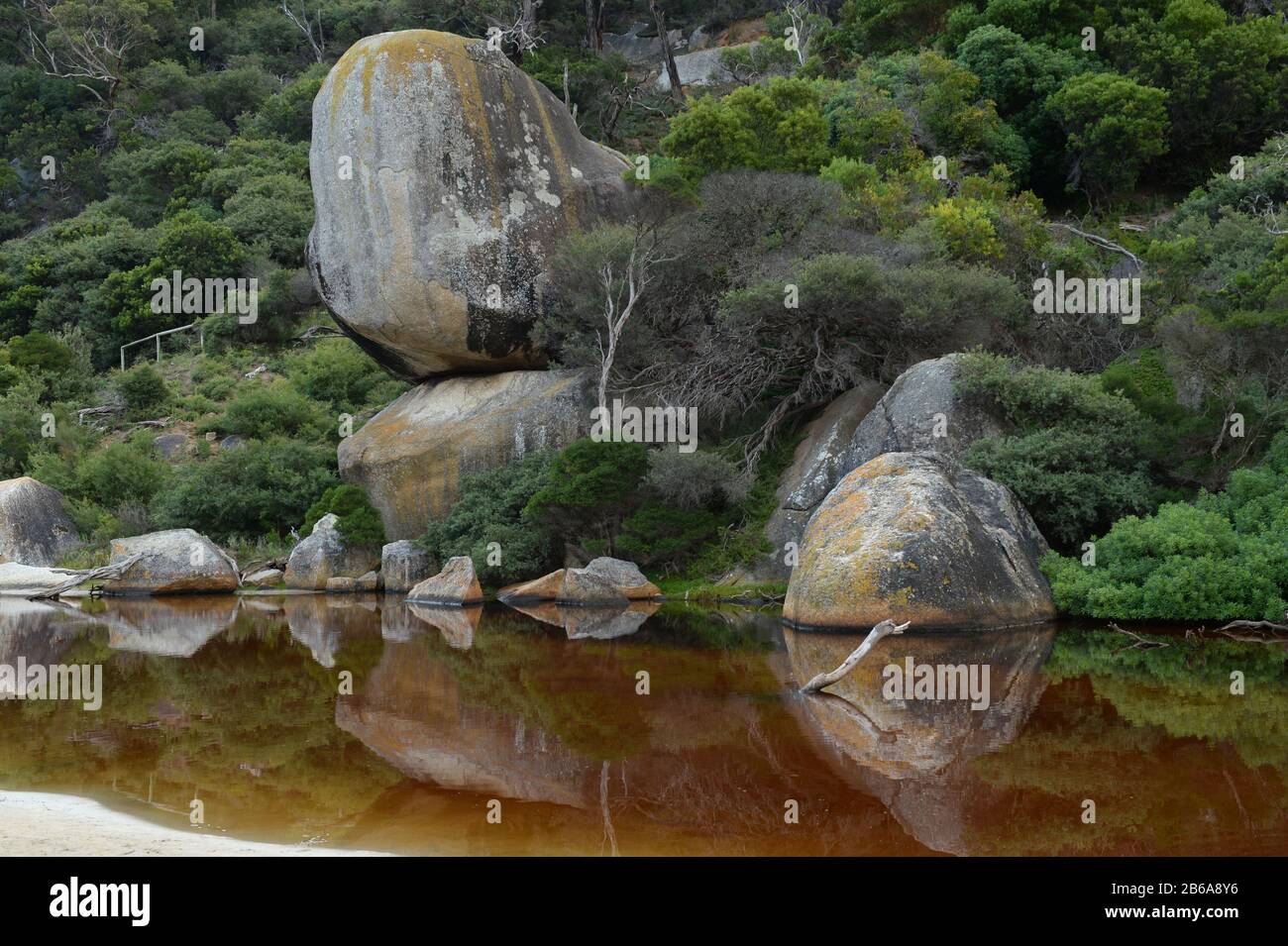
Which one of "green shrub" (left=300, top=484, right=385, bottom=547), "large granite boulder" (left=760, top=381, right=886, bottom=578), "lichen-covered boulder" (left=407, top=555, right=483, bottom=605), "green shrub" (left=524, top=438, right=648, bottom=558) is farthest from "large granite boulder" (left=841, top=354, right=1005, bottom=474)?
"green shrub" (left=300, top=484, right=385, bottom=547)

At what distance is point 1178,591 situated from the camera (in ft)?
48.6

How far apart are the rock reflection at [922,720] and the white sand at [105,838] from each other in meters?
3.37

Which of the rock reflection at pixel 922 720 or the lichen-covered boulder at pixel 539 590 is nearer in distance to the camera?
the rock reflection at pixel 922 720

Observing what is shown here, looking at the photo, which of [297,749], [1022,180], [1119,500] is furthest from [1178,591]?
[1022,180]

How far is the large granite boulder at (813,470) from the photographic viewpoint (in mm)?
20297

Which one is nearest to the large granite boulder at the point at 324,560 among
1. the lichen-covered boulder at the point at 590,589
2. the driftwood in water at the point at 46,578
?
the driftwood in water at the point at 46,578

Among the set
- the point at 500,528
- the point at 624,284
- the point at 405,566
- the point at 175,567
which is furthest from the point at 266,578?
the point at 624,284

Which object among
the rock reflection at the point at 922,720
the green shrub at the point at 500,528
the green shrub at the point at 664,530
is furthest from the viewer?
the green shrub at the point at 500,528

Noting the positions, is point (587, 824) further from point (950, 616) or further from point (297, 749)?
point (950, 616)

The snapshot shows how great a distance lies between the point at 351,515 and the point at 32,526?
837 centimetres
